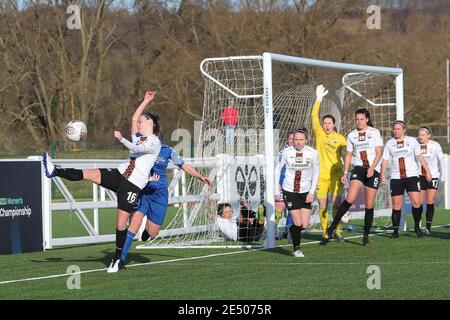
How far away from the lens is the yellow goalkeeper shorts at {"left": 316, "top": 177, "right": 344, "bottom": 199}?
16594 millimetres

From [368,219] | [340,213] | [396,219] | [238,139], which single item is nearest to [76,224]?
[238,139]

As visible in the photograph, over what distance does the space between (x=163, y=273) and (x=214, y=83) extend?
6.04 m

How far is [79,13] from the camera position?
40.6 meters

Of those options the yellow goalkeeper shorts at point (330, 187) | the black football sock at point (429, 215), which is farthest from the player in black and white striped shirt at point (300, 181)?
the black football sock at point (429, 215)

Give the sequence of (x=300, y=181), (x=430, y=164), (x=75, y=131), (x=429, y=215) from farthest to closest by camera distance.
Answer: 1. (x=430, y=164)
2. (x=429, y=215)
3. (x=300, y=181)
4. (x=75, y=131)

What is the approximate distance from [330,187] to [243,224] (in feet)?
5.11

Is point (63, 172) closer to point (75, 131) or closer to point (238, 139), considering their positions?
point (75, 131)

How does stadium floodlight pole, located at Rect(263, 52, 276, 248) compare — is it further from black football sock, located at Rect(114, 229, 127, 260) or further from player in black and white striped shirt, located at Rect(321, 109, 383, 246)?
black football sock, located at Rect(114, 229, 127, 260)

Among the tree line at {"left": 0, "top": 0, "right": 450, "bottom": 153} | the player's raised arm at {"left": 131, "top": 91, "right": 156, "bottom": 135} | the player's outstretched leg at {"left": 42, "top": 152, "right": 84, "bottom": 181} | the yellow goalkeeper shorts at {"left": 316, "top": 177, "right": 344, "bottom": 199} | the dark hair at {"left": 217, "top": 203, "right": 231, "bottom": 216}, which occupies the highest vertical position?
the tree line at {"left": 0, "top": 0, "right": 450, "bottom": 153}

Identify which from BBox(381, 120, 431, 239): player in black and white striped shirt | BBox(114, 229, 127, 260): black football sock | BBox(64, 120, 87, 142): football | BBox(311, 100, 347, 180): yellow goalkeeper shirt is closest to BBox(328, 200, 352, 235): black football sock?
BBox(311, 100, 347, 180): yellow goalkeeper shirt

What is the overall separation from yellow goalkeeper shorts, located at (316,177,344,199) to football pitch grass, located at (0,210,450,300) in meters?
0.83

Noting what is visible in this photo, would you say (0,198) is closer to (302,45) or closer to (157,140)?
(157,140)

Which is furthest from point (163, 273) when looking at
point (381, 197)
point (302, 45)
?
point (302, 45)

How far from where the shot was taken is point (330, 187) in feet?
55.1
